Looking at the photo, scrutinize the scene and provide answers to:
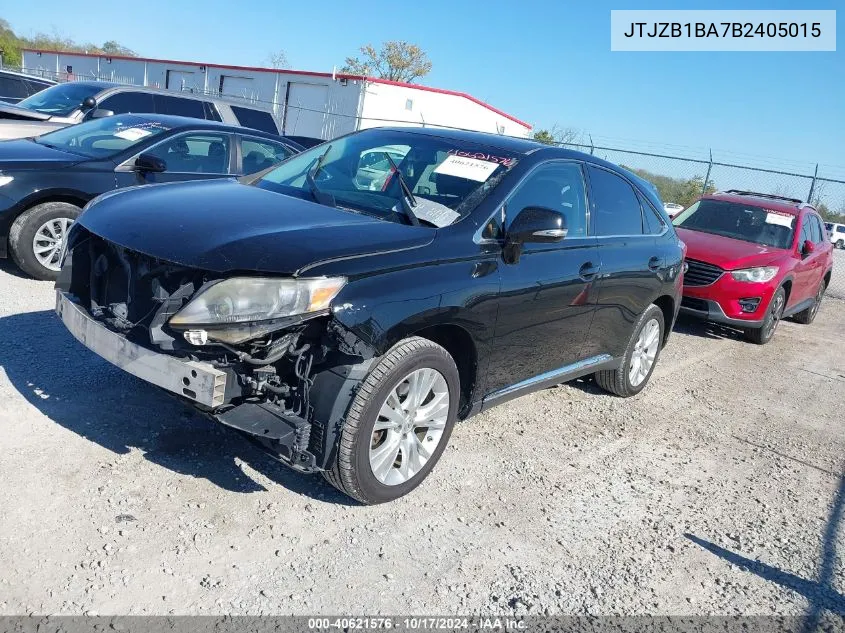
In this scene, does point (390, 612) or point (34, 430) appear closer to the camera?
point (390, 612)

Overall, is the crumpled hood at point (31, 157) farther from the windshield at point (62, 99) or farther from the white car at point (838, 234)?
the white car at point (838, 234)

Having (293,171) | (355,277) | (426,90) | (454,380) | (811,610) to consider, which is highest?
(426,90)

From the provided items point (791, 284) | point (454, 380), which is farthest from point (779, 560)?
point (791, 284)

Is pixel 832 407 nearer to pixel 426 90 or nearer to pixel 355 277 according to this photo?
pixel 355 277

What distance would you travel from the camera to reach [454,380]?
360 centimetres

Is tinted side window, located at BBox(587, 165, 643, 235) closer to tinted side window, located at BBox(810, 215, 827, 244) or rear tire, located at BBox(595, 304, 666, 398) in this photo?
rear tire, located at BBox(595, 304, 666, 398)

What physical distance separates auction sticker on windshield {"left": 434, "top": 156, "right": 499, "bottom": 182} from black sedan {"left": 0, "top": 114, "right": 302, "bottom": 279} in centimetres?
333

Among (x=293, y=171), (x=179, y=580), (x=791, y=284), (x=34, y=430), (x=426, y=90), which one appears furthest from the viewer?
(x=426, y=90)

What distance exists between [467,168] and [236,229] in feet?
4.78

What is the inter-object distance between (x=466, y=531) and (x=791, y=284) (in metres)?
7.24

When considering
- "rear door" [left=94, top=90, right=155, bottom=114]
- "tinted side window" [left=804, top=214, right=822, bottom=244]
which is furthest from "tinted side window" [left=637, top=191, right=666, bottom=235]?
"rear door" [left=94, top=90, right=155, bottom=114]

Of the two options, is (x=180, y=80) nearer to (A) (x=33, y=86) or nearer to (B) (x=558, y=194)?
(A) (x=33, y=86)

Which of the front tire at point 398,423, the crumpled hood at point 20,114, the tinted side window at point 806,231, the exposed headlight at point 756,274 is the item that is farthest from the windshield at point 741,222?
the crumpled hood at point 20,114

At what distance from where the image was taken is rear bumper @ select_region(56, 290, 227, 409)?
9.42 ft
